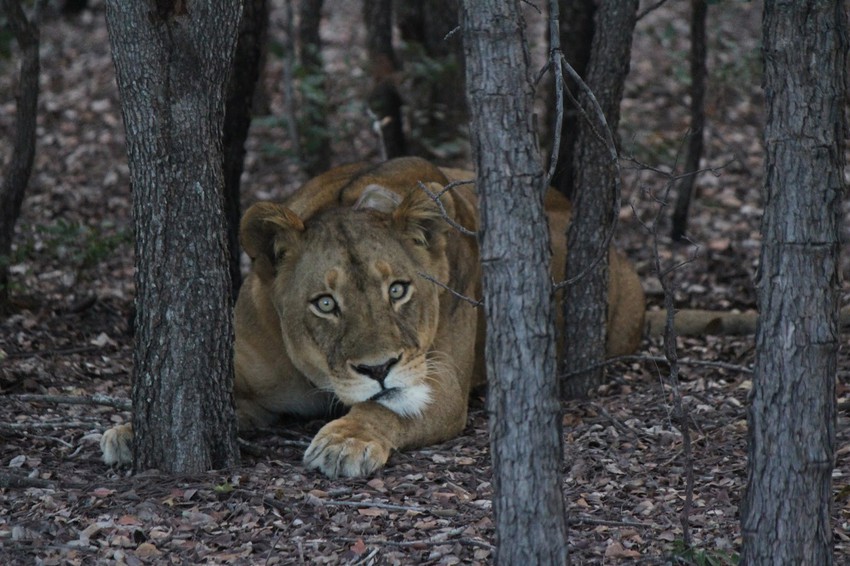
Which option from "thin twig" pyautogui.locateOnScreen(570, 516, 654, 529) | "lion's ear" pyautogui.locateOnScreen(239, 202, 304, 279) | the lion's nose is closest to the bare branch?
"lion's ear" pyautogui.locateOnScreen(239, 202, 304, 279)

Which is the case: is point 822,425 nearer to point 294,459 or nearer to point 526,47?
point 526,47

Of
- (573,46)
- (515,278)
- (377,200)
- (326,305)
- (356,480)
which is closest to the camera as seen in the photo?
(515,278)

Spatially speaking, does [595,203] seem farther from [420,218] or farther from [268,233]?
[268,233]

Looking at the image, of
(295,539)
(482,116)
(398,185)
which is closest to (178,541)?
(295,539)

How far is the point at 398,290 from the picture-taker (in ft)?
16.4

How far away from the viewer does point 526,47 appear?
2.94 m

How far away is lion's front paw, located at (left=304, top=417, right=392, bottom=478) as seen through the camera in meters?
4.51

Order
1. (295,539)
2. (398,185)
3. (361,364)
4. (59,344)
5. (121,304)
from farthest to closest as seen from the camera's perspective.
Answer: (121,304) < (59,344) < (398,185) < (361,364) < (295,539)

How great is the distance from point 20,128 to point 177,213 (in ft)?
9.81

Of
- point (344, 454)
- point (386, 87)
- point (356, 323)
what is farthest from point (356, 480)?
point (386, 87)

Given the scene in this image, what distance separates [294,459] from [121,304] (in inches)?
124

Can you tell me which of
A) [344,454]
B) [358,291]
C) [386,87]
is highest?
[386,87]

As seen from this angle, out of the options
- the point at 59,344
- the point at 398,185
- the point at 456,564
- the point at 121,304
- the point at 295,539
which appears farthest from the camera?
the point at 121,304

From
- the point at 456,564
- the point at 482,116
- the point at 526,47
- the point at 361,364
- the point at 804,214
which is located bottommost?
the point at 456,564
